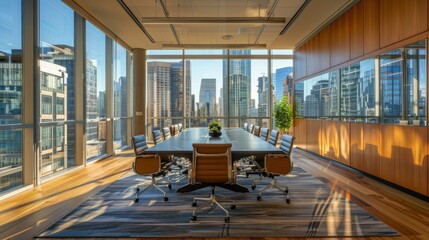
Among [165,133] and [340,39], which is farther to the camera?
[340,39]

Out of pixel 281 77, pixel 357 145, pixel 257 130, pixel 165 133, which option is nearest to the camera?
pixel 357 145

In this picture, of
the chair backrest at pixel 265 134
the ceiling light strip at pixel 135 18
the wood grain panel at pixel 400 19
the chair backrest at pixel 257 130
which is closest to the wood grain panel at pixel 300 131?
the chair backrest at pixel 257 130

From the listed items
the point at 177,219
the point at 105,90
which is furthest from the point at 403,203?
the point at 105,90

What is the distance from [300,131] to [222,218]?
6.05 meters

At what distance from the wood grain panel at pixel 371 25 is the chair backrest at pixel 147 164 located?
422cm

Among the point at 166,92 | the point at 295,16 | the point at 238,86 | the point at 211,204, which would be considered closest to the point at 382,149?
the point at 211,204

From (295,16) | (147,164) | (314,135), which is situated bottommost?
(147,164)

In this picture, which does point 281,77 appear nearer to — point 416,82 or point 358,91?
point 358,91

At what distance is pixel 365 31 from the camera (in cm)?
488

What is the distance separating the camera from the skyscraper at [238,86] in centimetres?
1005

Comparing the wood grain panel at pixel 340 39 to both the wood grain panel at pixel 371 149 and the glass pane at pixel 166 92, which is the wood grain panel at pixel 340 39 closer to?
the wood grain panel at pixel 371 149

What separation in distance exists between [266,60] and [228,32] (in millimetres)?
2867

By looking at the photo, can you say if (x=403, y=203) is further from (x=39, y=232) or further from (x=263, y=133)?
(x=39, y=232)

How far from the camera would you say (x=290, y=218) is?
2982 millimetres
